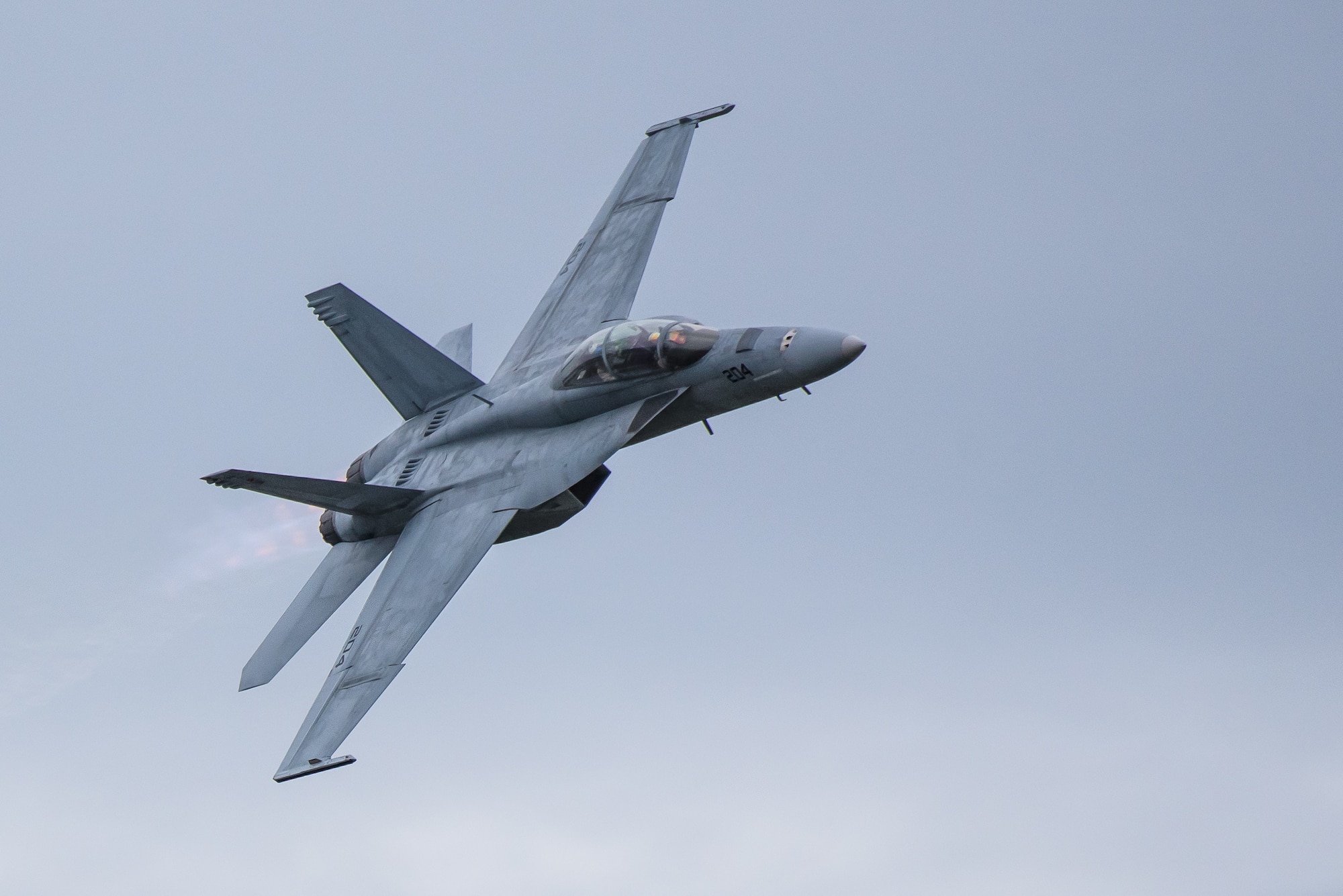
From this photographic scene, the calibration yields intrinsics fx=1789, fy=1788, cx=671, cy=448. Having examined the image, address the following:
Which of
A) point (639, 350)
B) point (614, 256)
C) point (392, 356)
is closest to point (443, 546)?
point (392, 356)

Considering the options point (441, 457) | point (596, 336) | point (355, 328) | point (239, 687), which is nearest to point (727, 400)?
point (596, 336)

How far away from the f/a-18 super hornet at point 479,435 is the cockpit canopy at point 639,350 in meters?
0.03

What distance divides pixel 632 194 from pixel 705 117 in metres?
2.25

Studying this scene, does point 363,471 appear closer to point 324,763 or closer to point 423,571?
point 423,571

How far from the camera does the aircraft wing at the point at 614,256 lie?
109ft

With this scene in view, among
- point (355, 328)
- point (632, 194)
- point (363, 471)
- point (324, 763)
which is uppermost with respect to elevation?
point (632, 194)

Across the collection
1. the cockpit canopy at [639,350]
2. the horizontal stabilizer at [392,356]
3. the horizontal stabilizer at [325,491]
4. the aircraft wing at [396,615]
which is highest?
the horizontal stabilizer at [392,356]

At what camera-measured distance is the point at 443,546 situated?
2998 centimetres

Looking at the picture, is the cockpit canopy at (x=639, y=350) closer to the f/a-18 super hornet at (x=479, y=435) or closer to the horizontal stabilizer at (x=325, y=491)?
the f/a-18 super hornet at (x=479, y=435)

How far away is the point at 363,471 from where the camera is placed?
33312 mm

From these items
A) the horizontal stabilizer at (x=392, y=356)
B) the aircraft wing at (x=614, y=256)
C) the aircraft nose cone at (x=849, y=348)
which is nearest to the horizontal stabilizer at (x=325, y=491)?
the horizontal stabilizer at (x=392, y=356)

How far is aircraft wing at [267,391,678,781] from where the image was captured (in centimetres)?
2834

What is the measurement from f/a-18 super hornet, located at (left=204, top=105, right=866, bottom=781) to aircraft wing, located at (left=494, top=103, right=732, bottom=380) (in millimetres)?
48

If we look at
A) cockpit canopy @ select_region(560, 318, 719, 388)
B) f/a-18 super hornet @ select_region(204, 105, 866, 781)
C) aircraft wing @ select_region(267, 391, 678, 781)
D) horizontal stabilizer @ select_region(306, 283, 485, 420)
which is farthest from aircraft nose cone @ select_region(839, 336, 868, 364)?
horizontal stabilizer @ select_region(306, 283, 485, 420)
